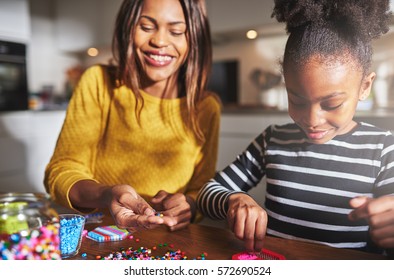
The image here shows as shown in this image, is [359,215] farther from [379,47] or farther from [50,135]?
[50,135]

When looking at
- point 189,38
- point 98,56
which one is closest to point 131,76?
point 189,38

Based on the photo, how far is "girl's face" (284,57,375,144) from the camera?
0.48 meters

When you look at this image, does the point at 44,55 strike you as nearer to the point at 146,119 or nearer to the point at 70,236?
the point at 146,119

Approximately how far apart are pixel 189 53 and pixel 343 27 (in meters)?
0.26

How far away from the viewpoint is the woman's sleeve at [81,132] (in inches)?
27.3

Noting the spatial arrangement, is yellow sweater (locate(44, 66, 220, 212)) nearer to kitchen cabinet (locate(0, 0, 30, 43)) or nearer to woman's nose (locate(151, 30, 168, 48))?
woman's nose (locate(151, 30, 168, 48))

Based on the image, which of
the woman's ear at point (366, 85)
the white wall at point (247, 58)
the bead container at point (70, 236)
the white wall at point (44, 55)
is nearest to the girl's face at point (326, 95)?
the woman's ear at point (366, 85)

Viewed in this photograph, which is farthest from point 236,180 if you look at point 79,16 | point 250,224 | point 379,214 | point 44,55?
point 44,55

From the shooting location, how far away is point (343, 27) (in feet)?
1.57

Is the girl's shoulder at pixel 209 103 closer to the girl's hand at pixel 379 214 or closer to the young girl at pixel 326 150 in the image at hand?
the young girl at pixel 326 150

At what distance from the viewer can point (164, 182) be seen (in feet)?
2.23

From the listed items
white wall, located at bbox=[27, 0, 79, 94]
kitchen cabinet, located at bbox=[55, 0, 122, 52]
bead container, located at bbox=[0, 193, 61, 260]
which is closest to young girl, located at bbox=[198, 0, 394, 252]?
bead container, located at bbox=[0, 193, 61, 260]

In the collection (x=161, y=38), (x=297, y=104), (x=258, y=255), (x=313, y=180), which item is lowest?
(x=258, y=255)
